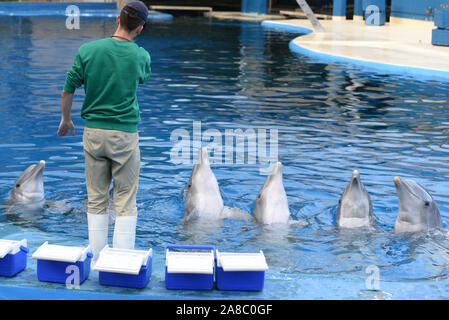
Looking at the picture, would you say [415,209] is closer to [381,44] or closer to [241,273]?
[241,273]

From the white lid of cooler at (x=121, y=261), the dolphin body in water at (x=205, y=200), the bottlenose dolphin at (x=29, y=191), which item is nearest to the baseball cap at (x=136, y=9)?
the white lid of cooler at (x=121, y=261)

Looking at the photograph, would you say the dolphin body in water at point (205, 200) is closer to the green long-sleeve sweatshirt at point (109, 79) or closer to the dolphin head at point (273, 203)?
the dolphin head at point (273, 203)

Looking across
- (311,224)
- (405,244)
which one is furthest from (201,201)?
(405,244)

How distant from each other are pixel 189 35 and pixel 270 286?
20034 mm

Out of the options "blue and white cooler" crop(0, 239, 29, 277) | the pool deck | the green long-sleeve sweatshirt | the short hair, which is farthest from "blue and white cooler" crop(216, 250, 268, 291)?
the pool deck

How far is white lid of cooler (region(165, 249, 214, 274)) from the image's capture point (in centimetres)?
349

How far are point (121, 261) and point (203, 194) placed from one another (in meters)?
1.81

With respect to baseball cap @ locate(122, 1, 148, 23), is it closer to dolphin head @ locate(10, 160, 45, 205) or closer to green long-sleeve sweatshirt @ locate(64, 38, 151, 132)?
green long-sleeve sweatshirt @ locate(64, 38, 151, 132)

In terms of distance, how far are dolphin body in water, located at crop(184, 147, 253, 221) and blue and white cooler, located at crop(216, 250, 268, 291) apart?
5.42 ft

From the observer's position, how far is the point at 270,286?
371 centimetres

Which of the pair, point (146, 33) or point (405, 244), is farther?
point (146, 33)

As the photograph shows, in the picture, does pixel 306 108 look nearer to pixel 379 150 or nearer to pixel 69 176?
pixel 379 150

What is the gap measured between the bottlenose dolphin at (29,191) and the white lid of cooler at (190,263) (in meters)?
2.26
